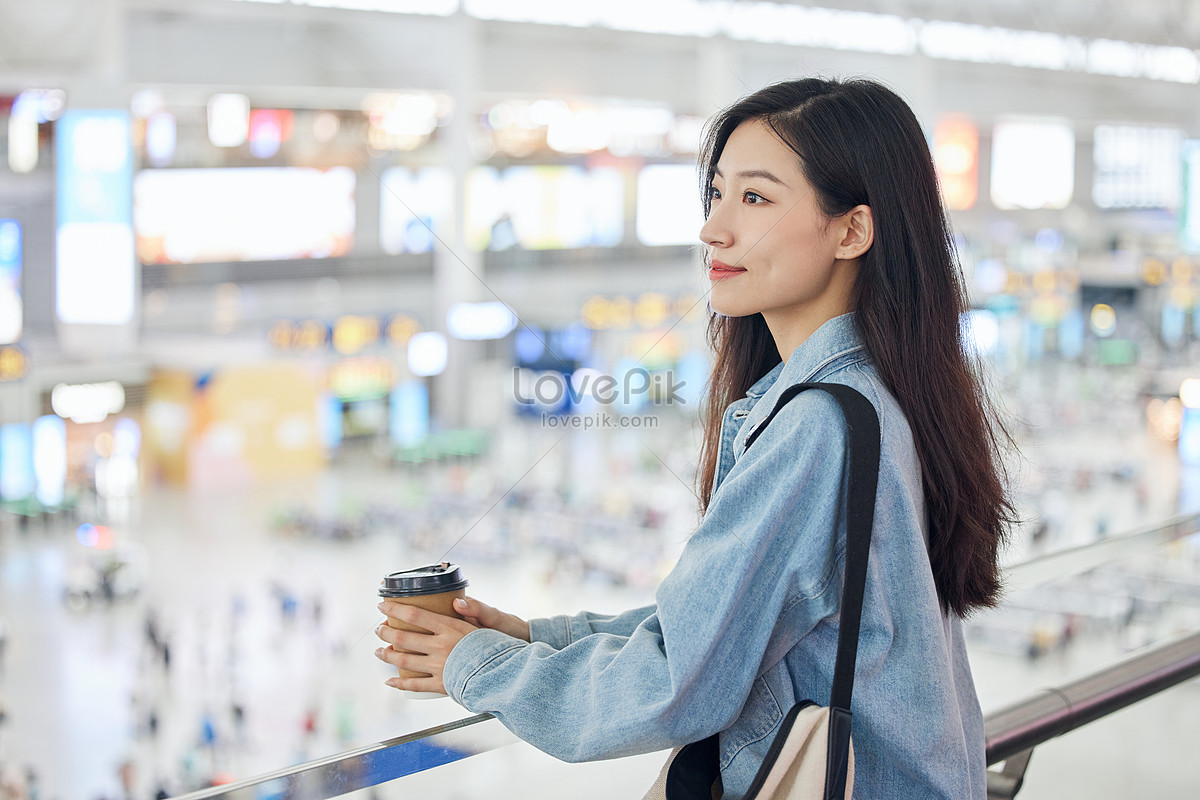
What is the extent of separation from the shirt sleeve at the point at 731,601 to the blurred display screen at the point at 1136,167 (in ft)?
77.8

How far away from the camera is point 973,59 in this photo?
1670cm

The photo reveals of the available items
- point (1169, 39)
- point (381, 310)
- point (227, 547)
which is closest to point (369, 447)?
point (381, 310)

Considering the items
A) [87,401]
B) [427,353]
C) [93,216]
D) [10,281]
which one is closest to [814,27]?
[427,353]

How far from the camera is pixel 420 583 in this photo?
3.16 ft

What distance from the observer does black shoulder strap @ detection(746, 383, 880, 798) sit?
78cm

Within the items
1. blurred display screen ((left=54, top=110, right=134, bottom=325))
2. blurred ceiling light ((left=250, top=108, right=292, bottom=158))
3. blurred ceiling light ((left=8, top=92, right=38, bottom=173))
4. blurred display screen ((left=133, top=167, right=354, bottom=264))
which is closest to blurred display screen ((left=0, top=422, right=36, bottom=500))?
blurred display screen ((left=54, top=110, right=134, bottom=325))

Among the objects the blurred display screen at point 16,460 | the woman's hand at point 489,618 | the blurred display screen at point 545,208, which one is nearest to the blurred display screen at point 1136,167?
the blurred display screen at point 545,208

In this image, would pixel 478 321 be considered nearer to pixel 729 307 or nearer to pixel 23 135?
pixel 23 135

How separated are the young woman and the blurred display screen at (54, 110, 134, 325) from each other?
1125cm

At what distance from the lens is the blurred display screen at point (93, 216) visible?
11.0m

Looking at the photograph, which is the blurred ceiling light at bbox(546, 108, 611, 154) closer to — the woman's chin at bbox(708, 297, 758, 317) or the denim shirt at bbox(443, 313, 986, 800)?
the woman's chin at bbox(708, 297, 758, 317)

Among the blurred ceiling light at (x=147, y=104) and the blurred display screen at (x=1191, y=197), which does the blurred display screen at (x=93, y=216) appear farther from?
the blurred display screen at (x=1191, y=197)

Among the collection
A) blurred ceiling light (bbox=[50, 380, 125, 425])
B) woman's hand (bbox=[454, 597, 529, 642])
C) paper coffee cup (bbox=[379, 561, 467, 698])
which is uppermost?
paper coffee cup (bbox=[379, 561, 467, 698])

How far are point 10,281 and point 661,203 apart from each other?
10274 millimetres
